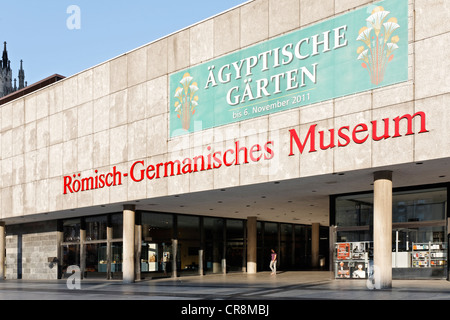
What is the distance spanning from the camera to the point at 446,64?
1923 cm

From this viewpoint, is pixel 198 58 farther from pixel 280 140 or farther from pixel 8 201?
pixel 8 201

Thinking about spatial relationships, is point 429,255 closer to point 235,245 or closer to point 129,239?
point 129,239

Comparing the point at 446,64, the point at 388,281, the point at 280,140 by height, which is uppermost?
the point at 446,64

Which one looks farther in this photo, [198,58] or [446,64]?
[198,58]

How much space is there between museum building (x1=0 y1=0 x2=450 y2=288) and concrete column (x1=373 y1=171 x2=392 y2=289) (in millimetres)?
51

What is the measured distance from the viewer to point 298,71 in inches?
918

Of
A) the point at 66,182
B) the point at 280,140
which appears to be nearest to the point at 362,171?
the point at 280,140

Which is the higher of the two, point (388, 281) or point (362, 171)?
point (362, 171)

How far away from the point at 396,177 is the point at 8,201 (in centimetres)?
2635

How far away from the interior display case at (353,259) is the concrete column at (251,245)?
11966 millimetres

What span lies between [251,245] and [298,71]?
18607 mm
